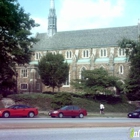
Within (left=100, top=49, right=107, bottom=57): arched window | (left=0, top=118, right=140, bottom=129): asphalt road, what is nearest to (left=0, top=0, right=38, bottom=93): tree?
(left=0, top=118, right=140, bottom=129): asphalt road

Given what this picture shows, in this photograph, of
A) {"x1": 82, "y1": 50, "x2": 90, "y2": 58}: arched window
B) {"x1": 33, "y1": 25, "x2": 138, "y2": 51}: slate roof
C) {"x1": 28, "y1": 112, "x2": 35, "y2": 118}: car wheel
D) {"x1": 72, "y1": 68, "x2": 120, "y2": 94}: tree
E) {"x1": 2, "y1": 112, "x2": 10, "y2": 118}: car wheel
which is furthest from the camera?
{"x1": 82, "y1": 50, "x2": 90, "y2": 58}: arched window

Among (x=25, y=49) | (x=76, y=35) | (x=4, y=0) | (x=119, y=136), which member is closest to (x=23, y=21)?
(x=25, y=49)

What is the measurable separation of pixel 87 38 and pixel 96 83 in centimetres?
3361

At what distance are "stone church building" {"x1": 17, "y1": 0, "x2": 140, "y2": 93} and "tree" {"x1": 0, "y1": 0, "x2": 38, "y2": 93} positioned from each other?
30918mm

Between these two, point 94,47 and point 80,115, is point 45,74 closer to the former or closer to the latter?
point 94,47

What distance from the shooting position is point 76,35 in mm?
92438

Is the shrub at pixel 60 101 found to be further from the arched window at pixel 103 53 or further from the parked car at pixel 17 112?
the arched window at pixel 103 53

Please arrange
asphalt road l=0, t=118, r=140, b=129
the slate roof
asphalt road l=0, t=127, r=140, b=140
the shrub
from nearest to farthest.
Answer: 1. asphalt road l=0, t=127, r=140, b=140
2. asphalt road l=0, t=118, r=140, b=129
3. the shrub
4. the slate roof

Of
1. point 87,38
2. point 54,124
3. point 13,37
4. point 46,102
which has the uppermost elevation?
point 87,38

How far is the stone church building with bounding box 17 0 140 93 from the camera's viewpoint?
271ft

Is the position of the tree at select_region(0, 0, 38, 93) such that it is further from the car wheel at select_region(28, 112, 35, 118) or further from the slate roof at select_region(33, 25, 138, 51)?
the slate roof at select_region(33, 25, 138, 51)

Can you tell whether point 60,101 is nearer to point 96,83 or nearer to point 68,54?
point 96,83

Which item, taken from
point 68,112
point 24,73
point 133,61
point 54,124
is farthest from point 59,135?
point 24,73

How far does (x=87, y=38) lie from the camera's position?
90.0m
